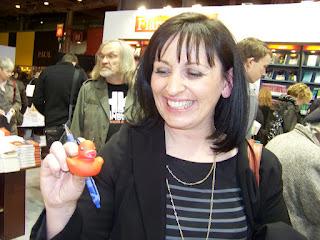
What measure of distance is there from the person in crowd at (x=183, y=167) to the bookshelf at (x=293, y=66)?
6.38 meters

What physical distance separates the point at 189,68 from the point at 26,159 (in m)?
2.92

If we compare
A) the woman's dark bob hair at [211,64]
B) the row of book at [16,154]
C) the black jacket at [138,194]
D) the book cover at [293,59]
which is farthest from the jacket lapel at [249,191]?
the book cover at [293,59]

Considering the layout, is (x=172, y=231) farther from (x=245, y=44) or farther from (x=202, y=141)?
(x=245, y=44)

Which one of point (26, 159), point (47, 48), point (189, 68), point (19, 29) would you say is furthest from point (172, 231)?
point (19, 29)

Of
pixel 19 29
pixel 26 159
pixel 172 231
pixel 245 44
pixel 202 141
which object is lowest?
pixel 26 159

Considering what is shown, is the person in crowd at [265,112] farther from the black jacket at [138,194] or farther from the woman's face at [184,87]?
the woman's face at [184,87]

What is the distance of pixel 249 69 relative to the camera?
3.09 m

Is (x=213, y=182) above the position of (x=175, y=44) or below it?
below

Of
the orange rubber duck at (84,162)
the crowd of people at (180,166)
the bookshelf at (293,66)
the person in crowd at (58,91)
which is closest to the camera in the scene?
the orange rubber duck at (84,162)

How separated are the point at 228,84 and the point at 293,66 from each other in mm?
7024

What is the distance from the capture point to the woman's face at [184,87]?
47.3 inches

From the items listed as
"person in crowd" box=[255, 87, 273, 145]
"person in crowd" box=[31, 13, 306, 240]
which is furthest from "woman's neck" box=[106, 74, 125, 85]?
"person in crowd" box=[255, 87, 273, 145]

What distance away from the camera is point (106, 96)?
318 centimetres

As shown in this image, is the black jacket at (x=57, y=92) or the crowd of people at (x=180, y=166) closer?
the crowd of people at (x=180, y=166)
